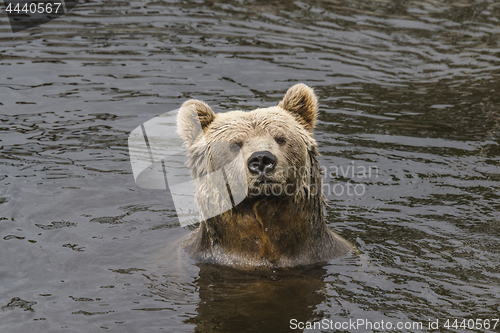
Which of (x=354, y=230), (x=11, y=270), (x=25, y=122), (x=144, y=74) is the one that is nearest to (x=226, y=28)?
(x=144, y=74)

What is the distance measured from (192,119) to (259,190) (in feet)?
4.35

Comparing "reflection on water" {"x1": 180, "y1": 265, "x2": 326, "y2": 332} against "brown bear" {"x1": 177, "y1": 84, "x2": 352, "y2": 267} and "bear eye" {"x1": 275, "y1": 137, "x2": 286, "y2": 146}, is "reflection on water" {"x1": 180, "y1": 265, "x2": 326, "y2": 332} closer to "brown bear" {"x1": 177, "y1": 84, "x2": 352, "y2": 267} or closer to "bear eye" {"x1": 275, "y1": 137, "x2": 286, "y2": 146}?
"brown bear" {"x1": 177, "y1": 84, "x2": 352, "y2": 267}

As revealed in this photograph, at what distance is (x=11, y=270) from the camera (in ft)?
22.1

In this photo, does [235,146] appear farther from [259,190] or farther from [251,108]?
[251,108]

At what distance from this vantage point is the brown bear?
20.0 ft

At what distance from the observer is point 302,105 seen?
7.05 metres

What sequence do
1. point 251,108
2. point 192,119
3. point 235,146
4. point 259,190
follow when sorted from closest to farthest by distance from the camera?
1. point 259,190
2. point 235,146
3. point 192,119
4. point 251,108

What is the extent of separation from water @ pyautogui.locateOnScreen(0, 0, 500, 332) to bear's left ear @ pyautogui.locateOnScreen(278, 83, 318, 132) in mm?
1675

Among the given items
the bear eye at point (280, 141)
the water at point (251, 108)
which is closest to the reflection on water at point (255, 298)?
the water at point (251, 108)

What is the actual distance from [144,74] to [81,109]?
1.91 m

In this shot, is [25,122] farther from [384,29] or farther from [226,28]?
[384,29]

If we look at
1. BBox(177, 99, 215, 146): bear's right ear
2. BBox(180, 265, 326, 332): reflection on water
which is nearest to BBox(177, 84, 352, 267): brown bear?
BBox(177, 99, 215, 146): bear's right ear

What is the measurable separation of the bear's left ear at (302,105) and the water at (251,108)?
5.50 ft

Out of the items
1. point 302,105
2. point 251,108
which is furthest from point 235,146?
point 251,108
